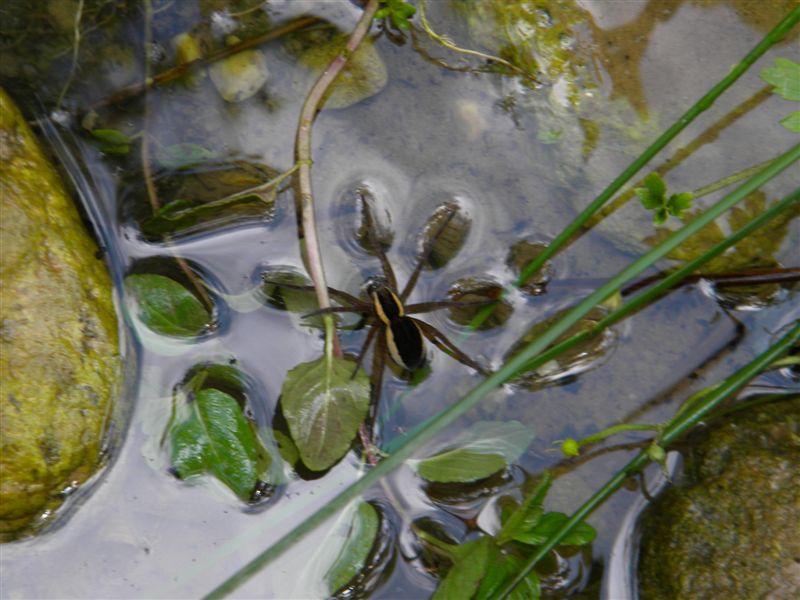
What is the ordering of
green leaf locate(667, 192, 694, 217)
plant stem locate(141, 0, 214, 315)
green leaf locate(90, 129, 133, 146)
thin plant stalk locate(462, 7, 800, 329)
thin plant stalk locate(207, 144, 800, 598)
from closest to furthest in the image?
thin plant stalk locate(207, 144, 800, 598) → thin plant stalk locate(462, 7, 800, 329) → green leaf locate(667, 192, 694, 217) → plant stem locate(141, 0, 214, 315) → green leaf locate(90, 129, 133, 146)

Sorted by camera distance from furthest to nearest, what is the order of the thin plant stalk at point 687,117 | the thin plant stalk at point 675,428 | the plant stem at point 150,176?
the plant stem at point 150,176
the thin plant stalk at point 675,428
the thin plant stalk at point 687,117

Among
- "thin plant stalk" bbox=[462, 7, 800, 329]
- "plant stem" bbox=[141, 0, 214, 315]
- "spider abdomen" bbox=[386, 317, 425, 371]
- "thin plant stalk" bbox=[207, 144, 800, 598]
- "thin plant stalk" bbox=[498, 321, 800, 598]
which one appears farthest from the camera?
"plant stem" bbox=[141, 0, 214, 315]

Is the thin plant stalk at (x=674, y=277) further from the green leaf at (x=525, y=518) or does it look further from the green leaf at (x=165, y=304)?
the green leaf at (x=165, y=304)

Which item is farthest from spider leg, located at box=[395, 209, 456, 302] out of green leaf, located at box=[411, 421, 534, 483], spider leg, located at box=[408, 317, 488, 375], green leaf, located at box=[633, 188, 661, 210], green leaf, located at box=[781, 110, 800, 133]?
green leaf, located at box=[781, 110, 800, 133]

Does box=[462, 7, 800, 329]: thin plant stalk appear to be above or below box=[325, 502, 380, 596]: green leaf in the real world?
above

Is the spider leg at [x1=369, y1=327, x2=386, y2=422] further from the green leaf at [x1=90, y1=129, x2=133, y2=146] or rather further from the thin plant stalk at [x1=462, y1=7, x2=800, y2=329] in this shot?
the green leaf at [x1=90, y1=129, x2=133, y2=146]

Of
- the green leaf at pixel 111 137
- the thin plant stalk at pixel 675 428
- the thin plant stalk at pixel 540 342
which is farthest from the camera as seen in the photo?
the green leaf at pixel 111 137

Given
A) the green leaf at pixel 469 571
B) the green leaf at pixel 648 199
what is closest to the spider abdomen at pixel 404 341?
the green leaf at pixel 469 571
